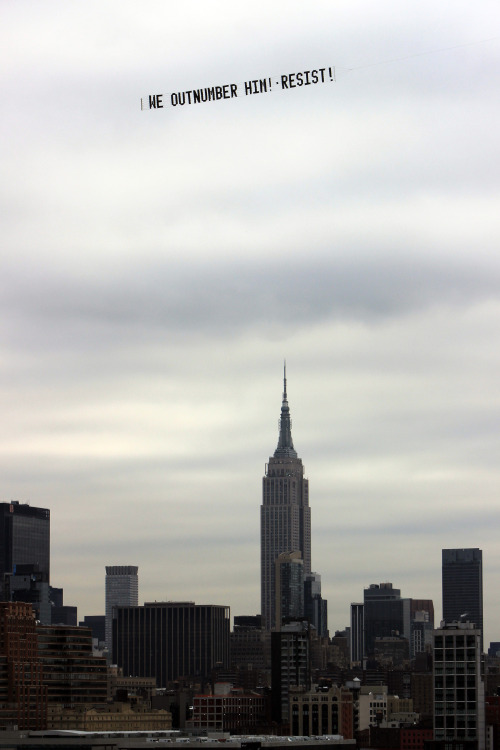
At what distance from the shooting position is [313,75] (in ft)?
569

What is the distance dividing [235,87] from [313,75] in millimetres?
7330

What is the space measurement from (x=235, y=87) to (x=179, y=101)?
24.7 ft

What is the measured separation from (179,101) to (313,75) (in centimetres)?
1368

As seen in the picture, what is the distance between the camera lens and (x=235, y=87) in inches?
6821

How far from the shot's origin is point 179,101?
586 ft
